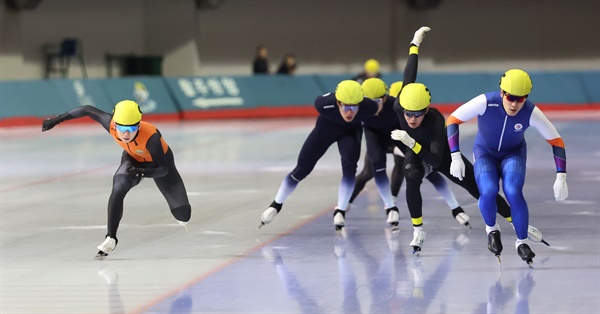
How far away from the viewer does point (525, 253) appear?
26.2 feet

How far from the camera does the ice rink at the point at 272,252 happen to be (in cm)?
705

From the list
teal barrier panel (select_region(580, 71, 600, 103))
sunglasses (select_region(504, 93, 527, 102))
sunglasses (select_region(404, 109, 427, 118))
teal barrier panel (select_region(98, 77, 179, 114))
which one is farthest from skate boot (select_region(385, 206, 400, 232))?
teal barrier panel (select_region(580, 71, 600, 103))

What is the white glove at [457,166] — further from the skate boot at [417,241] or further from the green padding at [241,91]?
the green padding at [241,91]

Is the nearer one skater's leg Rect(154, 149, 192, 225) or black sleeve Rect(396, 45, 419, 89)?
black sleeve Rect(396, 45, 419, 89)

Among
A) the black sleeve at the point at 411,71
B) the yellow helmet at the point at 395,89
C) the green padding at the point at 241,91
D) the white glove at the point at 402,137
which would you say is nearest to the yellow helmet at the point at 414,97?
the white glove at the point at 402,137

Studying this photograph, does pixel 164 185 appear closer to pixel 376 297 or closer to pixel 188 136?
pixel 376 297

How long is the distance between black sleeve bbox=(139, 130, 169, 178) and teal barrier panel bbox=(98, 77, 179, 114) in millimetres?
15882

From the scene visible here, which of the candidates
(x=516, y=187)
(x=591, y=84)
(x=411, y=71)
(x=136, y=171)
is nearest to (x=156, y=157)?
(x=136, y=171)

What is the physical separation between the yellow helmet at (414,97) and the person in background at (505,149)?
1.20 ft

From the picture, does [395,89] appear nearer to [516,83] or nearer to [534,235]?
[534,235]

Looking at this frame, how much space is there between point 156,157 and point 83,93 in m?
15.9

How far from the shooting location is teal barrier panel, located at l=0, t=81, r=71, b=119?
23.0 meters

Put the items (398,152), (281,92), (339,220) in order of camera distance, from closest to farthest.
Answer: (339,220) < (398,152) < (281,92)

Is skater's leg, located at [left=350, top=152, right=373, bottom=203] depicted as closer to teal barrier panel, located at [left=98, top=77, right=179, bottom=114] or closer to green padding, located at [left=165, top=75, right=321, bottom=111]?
teal barrier panel, located at [left=98, top=77, right=179, bottom=114]
